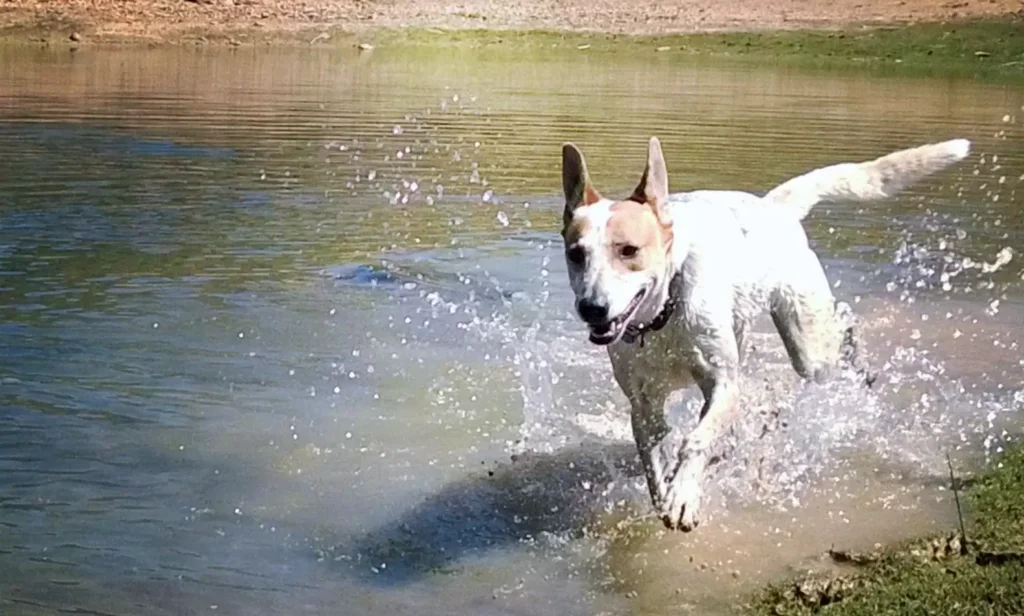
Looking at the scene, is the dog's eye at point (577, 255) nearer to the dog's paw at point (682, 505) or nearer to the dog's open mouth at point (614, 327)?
the dog's open mouth at point (614, 327)

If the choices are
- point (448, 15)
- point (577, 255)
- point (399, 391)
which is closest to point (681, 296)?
point (577, 255)

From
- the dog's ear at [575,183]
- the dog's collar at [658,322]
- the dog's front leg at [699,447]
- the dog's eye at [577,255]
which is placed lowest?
the dog's front leg at [699,447]

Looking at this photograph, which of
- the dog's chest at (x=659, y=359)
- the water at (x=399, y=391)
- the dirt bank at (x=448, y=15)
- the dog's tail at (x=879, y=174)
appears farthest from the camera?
the dirt bank at (x=448, y=15)

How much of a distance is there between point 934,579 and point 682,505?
3.19ft

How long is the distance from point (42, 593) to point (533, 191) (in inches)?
406

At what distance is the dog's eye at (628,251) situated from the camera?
5.79m

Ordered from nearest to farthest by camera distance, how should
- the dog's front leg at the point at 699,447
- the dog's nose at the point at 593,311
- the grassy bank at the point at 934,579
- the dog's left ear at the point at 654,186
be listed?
the grassy bank at the point at 934,579
the dog's nose at the point at 593,311
the dog's front leg at the point at 699,447
the dog's left ear at the point at 654,186

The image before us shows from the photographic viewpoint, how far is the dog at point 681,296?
579cm

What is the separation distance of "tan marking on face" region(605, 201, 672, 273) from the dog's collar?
0.63 ft

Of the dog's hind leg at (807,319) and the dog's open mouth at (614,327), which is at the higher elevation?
the dog's open mouth at (614,327)

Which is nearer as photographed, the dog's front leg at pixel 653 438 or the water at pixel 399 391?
the water at pixel 399 391

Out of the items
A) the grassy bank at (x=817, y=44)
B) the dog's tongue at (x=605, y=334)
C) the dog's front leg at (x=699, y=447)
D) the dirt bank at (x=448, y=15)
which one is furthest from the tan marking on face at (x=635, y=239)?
the dirt bank at (x=448, y=15)

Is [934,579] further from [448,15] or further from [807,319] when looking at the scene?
[448,15]

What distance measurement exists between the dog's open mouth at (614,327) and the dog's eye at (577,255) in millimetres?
247
